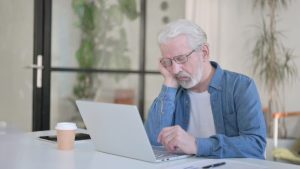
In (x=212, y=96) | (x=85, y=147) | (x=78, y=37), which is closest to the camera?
(x=85, y=147)

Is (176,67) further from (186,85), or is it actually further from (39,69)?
(39,69)

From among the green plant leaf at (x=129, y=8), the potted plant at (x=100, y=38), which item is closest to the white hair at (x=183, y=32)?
the potted plant at (x=100, y=38)

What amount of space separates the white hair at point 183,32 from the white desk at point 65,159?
51 centimetres

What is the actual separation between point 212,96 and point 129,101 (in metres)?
2.60

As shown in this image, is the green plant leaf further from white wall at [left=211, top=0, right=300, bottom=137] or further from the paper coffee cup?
the paper coffee cup

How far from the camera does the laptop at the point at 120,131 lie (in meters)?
1.32

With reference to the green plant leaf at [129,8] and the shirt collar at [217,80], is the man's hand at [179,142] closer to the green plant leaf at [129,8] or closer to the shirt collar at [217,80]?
the shirt collar at [217,80]

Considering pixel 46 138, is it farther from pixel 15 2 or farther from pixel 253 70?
pixel 253 70

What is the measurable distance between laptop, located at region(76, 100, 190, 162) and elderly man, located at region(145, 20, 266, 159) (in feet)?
0.44

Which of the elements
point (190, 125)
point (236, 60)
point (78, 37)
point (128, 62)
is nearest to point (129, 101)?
point (128, 62)

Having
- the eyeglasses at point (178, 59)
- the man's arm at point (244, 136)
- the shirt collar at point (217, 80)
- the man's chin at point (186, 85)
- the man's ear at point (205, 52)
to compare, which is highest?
the man's ear at point (205, 52)

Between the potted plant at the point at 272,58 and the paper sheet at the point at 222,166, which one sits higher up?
the potted plant at the point at 272,58

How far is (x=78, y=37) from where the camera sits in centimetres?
384

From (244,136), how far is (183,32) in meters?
0.47
